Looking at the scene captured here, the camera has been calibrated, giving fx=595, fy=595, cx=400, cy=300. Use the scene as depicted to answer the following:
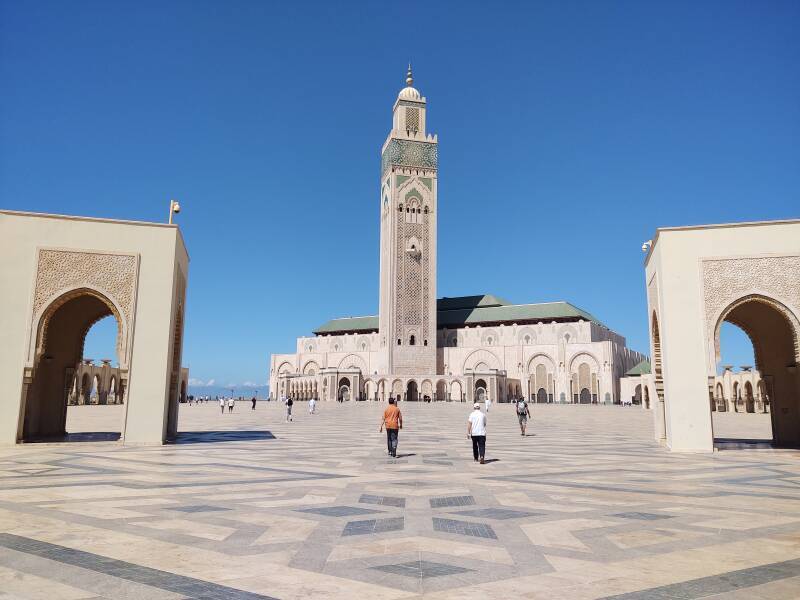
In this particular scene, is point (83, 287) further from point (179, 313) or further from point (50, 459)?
point (50, 459)

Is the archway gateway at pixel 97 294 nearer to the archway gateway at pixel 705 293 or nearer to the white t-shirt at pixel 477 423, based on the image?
the white t-shirt at pixel 477 423

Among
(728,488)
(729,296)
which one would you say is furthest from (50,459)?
(729,296)

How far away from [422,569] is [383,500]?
250 cm

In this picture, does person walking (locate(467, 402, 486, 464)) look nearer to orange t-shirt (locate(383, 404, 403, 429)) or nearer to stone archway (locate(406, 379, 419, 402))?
orange t-shirt (locate(383, 404, 403, 429))

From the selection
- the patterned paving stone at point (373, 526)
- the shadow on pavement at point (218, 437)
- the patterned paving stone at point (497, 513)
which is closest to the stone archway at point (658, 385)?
the shadow on pavement at point (218, 437)

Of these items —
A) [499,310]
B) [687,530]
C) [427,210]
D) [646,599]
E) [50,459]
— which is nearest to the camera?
[646,599]

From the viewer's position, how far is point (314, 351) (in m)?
70.0

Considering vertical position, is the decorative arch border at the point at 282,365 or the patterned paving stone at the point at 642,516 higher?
the decorative arch border at the point at 282,365

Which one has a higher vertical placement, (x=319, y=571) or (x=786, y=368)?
(x=786, y=368)

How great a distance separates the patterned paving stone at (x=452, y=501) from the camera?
6109 millimetres

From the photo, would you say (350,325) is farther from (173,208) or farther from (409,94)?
(173,208)

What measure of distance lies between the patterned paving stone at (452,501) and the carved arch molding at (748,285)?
8.27m

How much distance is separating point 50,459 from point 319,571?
7.81 meters

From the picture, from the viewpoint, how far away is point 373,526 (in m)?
5.05
